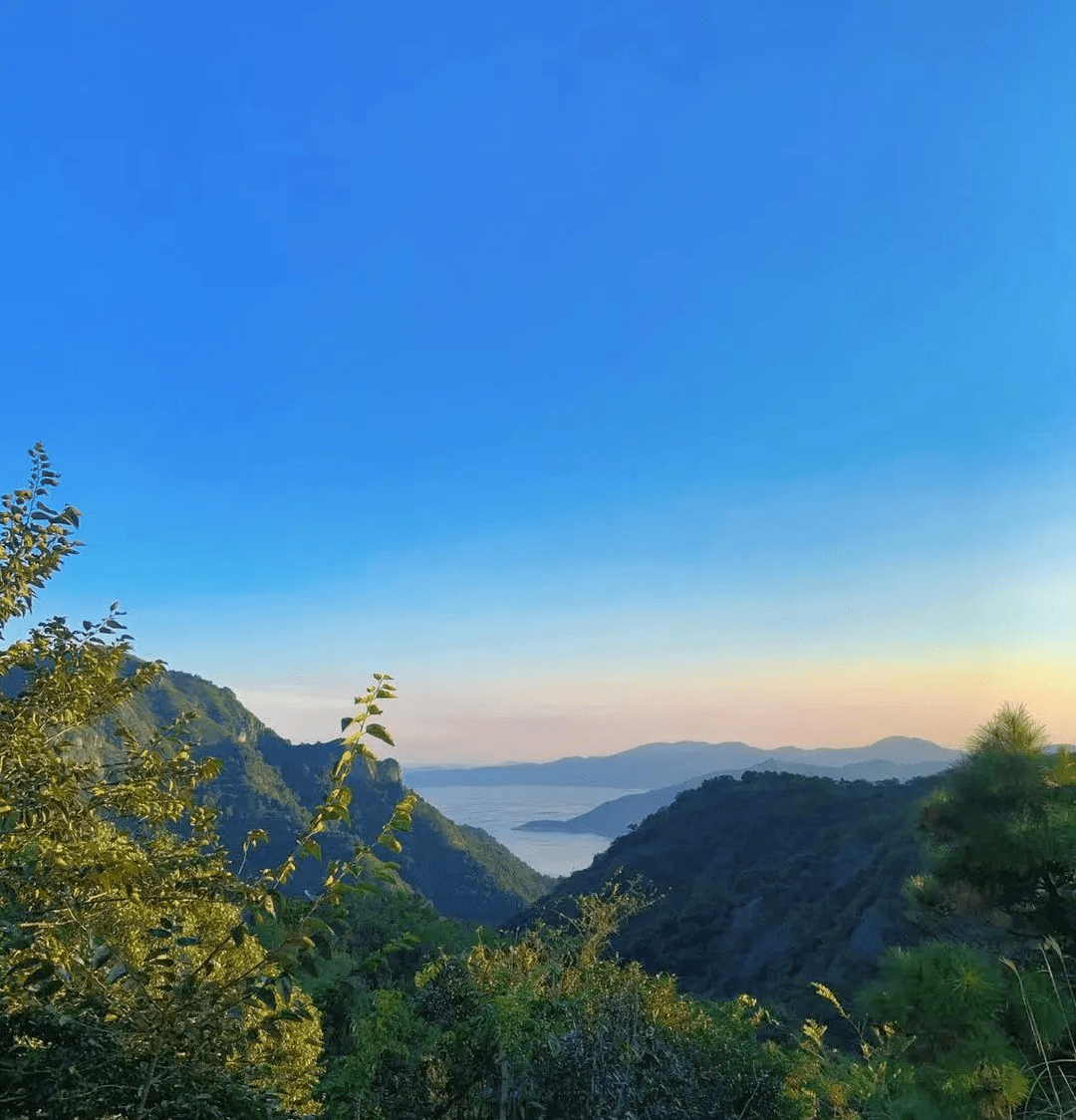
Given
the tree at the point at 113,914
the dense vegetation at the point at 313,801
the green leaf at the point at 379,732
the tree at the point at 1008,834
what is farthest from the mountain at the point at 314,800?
→ the green leaf at the point at 379,732

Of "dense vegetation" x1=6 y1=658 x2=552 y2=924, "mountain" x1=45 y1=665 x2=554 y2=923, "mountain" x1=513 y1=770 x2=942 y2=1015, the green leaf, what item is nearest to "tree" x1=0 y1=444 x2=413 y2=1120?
the green leaf

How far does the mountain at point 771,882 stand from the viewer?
36.7 meters

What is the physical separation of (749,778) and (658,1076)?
7154 centimetres

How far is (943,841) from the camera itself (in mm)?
6633

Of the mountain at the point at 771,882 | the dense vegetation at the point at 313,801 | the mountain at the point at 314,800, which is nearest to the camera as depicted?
the mountain at the point at 771,882

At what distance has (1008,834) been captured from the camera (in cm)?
582

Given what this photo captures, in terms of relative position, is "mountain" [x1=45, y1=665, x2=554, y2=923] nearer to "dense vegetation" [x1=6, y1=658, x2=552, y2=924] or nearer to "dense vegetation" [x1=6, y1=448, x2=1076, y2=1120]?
"dense vegetation" [x1=6, y1=658, x2=552, y2=924]

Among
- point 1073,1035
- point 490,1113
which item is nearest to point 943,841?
point 1073,1035

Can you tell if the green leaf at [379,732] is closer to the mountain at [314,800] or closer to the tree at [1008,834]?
the tree at [1008,834]

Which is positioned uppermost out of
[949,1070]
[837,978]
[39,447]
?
[39,447]

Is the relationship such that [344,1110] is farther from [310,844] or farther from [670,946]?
[670,946]

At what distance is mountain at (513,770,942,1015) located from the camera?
36.7 metres

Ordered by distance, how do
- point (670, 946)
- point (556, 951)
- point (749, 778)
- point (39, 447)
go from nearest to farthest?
point (39, 447) → point (556, 951) → point (670, 946) → point (749, 778)

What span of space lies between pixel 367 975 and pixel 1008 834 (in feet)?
16.0
